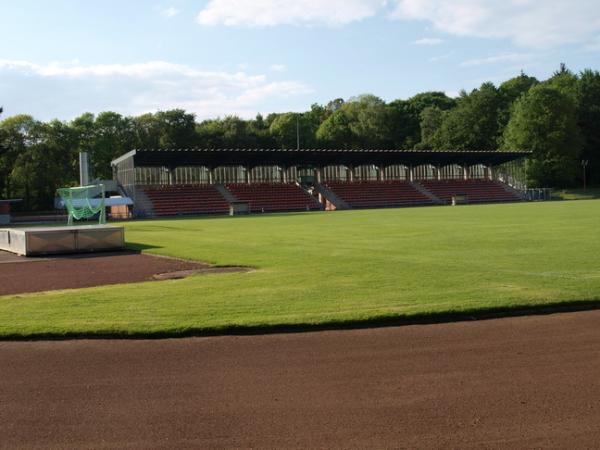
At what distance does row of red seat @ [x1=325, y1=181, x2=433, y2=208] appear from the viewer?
79500 millimetres

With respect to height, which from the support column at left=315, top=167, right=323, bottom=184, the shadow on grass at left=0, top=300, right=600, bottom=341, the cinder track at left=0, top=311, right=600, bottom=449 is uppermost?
the support column at left=315, top=167, right=323, bottom=184

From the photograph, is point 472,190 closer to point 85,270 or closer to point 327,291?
point 85,270

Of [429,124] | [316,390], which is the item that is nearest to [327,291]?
[316,390]

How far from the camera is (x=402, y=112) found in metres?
132

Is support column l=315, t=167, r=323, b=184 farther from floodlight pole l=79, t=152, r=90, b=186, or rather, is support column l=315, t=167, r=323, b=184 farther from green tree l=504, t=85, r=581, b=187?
floodlight pole l=79, t=152, r=90, b=186

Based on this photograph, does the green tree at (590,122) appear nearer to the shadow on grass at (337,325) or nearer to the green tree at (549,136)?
the green tree at (549,136)

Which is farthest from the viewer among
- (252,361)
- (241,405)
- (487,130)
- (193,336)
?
(487,130)

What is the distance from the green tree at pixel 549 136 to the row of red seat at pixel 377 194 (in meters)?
23.1

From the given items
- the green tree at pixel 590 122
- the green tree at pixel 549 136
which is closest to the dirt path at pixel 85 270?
the green tree at pixel 549 136

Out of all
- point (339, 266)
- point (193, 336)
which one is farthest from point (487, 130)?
point (193, 336)

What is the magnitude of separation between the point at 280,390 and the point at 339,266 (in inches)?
386

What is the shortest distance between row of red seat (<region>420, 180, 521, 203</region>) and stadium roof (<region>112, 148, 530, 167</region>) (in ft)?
11.1

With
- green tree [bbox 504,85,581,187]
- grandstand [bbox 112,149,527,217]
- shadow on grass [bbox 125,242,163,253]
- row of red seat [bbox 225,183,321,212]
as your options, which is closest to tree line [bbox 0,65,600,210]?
green tree [bbox 504,85,581,187]

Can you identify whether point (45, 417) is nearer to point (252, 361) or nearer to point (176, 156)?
point (252, 361)
